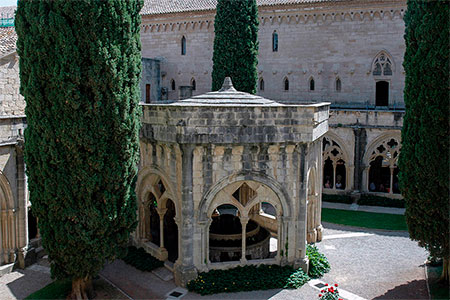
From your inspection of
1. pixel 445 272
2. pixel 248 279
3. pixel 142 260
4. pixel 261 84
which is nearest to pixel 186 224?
pixel 248 279

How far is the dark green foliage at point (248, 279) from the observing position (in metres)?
14.4

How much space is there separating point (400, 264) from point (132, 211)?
9.27 meters

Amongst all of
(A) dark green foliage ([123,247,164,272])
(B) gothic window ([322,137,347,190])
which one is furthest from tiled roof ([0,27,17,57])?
(B) gothic window ([322,137,347,190])

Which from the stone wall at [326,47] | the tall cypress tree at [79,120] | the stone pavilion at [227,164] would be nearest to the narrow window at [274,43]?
the stone wall at [326,47]

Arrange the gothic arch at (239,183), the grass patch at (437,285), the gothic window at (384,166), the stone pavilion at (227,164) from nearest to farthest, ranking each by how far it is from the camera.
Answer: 1. the grass patch at (437,285)
2. the stone pavilion at (227,164)
3. the gothic arch at (239,183)
4. the gothic window at (384,166)

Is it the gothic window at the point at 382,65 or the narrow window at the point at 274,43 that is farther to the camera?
the narrow window at the point at 274,43

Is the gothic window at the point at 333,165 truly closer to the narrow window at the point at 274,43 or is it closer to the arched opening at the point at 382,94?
the arched opening at the point at 382,94

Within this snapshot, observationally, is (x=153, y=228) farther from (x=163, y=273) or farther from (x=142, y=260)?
(x=163, y=273)

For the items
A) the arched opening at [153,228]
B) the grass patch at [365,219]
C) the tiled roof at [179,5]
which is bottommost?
the grass patch at [365,219]

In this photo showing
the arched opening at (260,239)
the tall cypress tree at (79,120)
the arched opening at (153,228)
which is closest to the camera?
the tall cypress tree at (79,120)

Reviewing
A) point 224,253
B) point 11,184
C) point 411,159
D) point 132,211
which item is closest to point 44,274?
point 11,184

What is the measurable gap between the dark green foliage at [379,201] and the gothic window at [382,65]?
30.5 ft

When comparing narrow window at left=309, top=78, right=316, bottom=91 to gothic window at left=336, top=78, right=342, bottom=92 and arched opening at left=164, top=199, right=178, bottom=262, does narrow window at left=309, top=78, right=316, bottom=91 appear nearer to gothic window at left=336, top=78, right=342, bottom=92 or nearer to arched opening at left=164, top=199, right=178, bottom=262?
gothic window at left=336, top=78, right=342, bottom=92

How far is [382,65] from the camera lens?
30844 mm
